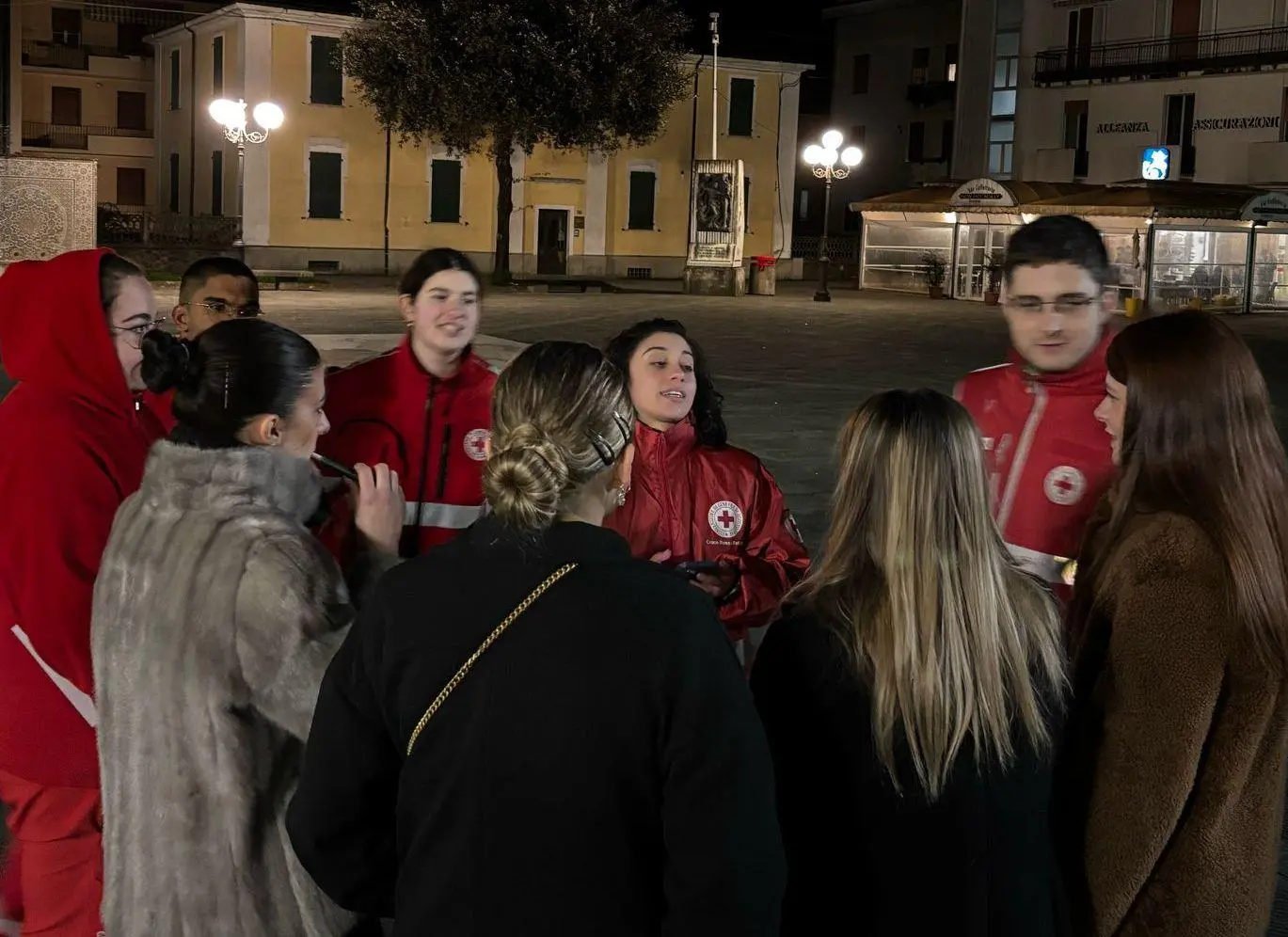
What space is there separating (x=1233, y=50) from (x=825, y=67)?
2279 cm

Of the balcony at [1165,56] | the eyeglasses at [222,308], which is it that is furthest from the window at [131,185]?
the eyeglasses at [222,308]

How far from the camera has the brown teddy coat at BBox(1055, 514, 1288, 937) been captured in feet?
7.61

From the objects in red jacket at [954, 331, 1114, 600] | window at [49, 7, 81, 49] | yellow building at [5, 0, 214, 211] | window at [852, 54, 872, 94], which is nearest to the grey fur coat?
red jacket at [954, 331, 1114, 600]

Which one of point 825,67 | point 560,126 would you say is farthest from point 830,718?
point 825,67

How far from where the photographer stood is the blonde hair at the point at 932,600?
6.98 ft

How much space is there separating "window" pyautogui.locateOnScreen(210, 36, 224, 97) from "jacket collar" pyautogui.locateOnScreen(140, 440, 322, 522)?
4274 centimetres

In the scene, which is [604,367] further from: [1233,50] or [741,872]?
[1233,50]

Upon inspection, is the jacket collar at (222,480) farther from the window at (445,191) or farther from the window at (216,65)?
the window at (216,65)

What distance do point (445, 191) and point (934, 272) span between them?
50.5 ft

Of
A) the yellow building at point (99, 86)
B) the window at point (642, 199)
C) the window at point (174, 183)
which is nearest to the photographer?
the window at point (642, 199)

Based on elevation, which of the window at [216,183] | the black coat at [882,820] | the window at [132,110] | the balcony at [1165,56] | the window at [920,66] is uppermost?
the window at [920,66]

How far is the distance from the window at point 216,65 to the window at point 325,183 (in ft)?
11.5

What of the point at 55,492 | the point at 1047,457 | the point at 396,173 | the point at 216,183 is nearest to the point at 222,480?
the point at 55,492

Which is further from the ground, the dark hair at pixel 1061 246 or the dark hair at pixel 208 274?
the dark hair at pixel 1061 246
